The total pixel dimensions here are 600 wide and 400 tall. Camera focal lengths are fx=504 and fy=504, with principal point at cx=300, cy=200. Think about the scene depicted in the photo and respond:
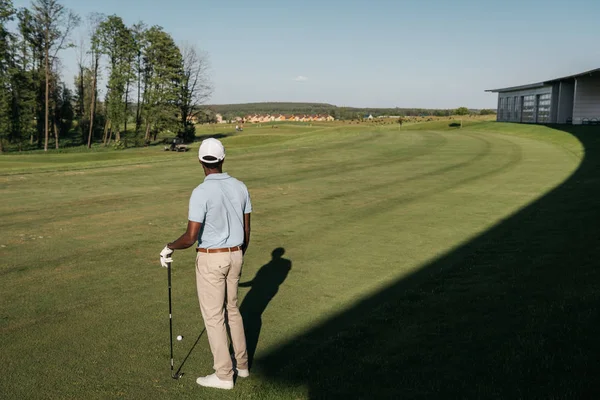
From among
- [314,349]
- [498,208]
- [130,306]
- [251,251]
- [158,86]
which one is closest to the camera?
[314,349]

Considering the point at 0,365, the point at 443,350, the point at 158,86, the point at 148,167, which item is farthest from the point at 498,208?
the point at 158,86

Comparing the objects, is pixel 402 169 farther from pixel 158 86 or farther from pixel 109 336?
pixel 158 86

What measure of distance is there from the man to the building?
172 feet

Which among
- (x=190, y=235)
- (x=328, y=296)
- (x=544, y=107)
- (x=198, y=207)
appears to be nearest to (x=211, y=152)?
(x=198, y=207)

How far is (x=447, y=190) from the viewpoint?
760 inches

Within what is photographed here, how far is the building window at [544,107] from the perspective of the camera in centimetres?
6169

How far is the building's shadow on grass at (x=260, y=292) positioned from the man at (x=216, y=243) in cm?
75

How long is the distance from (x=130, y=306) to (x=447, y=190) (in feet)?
47.8

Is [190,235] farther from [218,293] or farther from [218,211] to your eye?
[218,293]

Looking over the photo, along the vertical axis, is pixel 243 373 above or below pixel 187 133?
below

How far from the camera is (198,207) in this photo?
16.8 feet

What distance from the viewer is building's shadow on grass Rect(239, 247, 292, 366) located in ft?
21.9

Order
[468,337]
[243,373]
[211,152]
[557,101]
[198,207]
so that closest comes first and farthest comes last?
1. [198,207]
2. [211,152]
3. [243,373]
4. [468,337]
5. [557,101]

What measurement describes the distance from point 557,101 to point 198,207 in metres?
64.0
